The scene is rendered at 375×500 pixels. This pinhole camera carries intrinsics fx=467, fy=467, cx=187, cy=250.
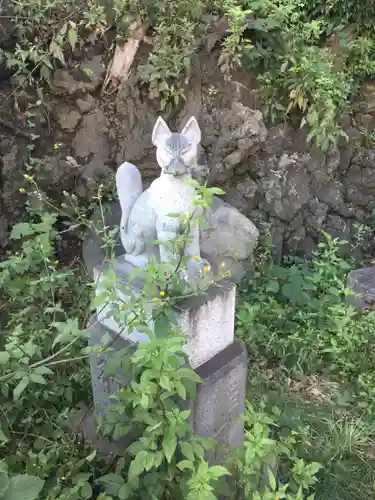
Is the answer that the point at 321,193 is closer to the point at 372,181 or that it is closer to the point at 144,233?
the point at 372,181

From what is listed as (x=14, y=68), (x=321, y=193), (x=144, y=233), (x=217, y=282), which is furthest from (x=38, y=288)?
(x=321, y=193)

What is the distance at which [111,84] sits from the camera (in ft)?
15.0

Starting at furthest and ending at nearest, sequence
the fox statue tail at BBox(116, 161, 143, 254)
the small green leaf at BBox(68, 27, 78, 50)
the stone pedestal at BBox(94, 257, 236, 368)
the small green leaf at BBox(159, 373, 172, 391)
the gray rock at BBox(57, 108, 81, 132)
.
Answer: the gray rock at BBox(57, 108, 81, 132), the small green leaf at BBox(68, 27, 78, 50), the fox statue tail at BBox(116, 161, 143, 254), the stone pedestal at BBox(94, 257, 236, 368), the small green leaf at BBox(159, 373, 172, 391)

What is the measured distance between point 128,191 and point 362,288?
2.64 meters

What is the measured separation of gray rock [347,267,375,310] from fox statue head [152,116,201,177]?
8.39 ft

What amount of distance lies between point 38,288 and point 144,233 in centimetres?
94

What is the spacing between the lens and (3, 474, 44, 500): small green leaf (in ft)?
3.67

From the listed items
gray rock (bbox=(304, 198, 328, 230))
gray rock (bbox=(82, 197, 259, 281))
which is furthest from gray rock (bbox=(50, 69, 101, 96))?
gray rock (bbox=(304, 198, 328, 230))

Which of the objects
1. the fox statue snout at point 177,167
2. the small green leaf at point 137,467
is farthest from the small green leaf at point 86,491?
the fox statue snout at point 177,167

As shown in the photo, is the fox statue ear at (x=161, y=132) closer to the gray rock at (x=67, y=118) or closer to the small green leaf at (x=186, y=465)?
the small green leaf at (x=186, y=465)

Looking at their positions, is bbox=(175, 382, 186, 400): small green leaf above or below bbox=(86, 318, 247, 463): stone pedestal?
above

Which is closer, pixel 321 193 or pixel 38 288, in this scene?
pixel 38 288

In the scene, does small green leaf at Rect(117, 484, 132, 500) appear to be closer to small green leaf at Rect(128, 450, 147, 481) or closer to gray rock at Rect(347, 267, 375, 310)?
small green leaf at Rect(128, 450, 147, 481)

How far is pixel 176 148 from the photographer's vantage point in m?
2.09
